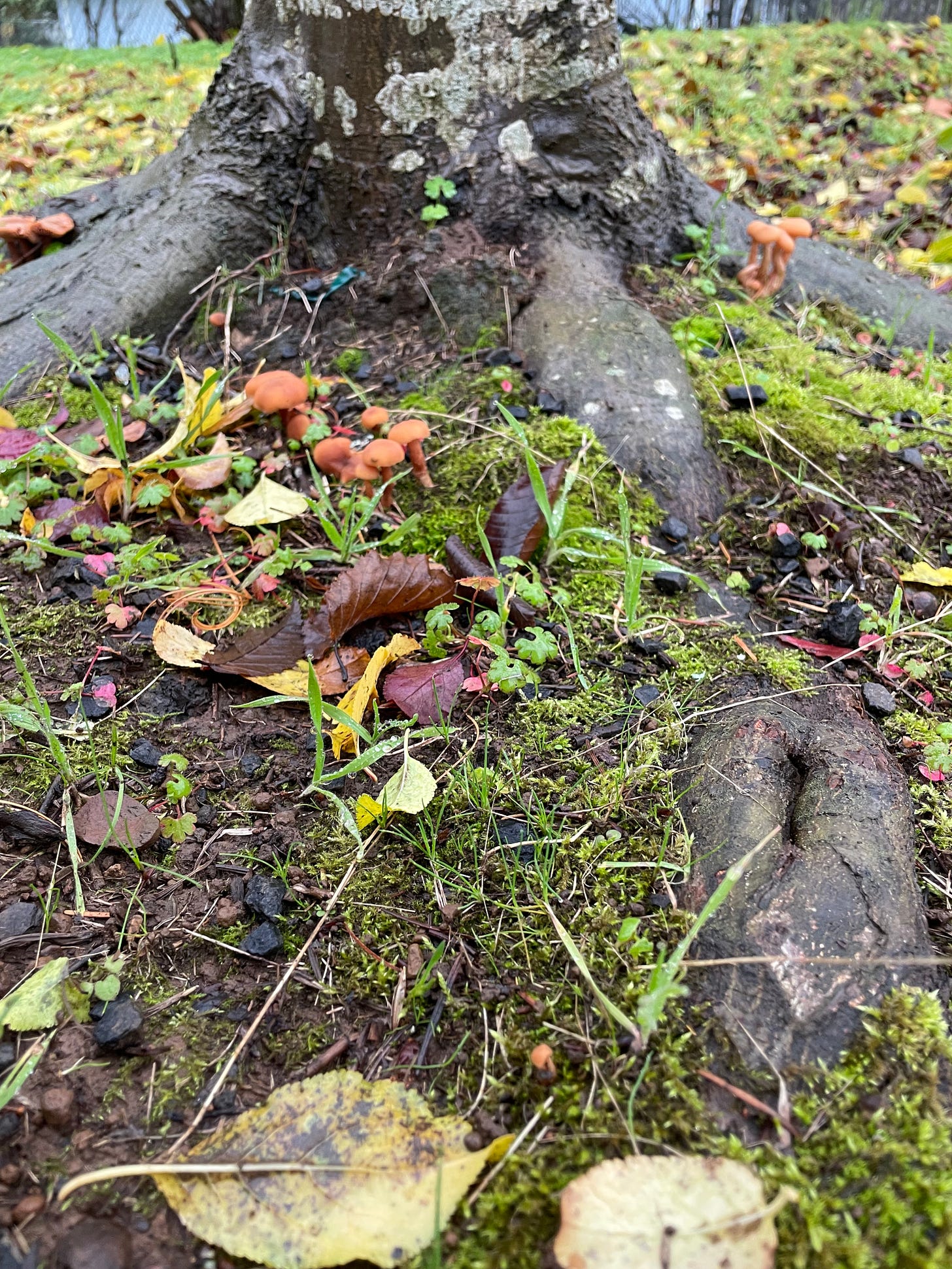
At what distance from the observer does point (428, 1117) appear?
51.7 inches

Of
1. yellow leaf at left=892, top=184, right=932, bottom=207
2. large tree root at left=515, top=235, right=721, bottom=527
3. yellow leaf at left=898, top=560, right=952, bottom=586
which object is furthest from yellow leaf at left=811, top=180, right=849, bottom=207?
yellow leaf at left=898, top=560, right=952, bottom=586

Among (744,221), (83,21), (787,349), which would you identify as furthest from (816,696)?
(83,21)

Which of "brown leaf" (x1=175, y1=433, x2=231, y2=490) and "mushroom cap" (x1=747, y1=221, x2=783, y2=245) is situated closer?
"brown leaf" (x1=175, y1=433, x2=231, y2=490)

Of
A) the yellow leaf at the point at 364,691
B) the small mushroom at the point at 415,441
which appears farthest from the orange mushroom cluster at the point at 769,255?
the yellow leaf at the point at 364,691

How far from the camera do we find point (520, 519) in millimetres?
2355

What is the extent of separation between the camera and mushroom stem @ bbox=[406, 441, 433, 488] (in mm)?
2590

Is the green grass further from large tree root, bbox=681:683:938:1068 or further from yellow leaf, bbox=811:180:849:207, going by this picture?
large tree root, bbox=681:683:938:1068

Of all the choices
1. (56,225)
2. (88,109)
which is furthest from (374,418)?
(88,109)

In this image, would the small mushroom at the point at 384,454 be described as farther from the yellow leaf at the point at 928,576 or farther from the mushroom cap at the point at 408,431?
the yellow leaf at the point at 928,576

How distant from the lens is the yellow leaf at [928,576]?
2.39 metres

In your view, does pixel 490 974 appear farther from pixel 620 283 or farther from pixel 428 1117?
pixel 620 283

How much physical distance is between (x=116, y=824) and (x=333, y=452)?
1322 mm

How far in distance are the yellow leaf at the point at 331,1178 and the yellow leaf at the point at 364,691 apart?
2.43ft

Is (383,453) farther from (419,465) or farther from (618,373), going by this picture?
(618,373)
